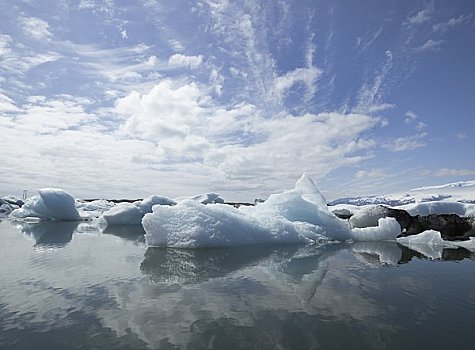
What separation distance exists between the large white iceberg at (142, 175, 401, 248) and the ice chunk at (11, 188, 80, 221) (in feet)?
57.9

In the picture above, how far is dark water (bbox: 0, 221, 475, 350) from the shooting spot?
3.21 metres

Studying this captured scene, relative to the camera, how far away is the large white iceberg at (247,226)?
31.4ft

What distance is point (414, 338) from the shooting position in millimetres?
3242

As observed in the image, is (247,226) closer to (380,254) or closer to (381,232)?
(380,254)

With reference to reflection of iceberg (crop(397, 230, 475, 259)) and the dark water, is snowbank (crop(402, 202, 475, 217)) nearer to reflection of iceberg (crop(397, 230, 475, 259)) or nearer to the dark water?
reflection of iceberg (crop(397, 230, 475, 259))

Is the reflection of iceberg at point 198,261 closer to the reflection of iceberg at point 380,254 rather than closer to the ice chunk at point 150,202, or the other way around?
the reflection of iceberg at point 380,254

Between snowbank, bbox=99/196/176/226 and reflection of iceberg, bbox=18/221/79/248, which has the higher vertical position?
snowbank, bbox=99/196/176/226

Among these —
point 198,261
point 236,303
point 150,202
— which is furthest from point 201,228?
point 150,202

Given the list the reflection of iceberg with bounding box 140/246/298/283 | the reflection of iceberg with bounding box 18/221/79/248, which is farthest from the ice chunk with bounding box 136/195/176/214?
the reflection of iceberg with bounding box 140/246/298/283

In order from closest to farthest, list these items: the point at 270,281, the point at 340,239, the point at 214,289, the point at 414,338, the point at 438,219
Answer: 1. the point at 414,338
2. the point at 214,289
3. the point at 270,281
4. the point at 340,239
5. the point at 438,219

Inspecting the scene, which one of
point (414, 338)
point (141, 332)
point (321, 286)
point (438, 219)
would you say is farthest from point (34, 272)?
point (438, 219)

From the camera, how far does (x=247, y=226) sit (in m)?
10.2

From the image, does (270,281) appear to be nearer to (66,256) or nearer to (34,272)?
(34,272)

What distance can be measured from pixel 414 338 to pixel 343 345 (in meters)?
0.77
